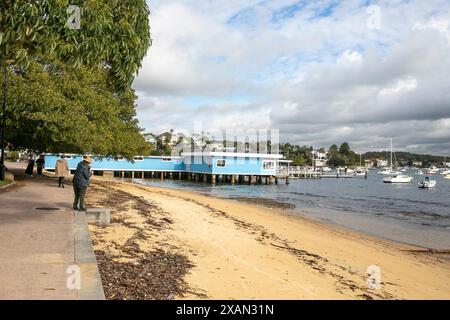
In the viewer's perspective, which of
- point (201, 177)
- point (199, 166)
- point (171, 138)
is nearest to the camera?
point (199, 166)

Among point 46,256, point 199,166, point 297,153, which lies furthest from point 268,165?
point 297,153

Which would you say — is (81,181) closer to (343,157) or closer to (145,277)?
(145,277)

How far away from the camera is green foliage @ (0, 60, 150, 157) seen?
18.6 metres

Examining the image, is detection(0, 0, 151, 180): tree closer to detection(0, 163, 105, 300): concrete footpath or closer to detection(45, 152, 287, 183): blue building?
detection(0, 163, 105, 300): concrete footpath

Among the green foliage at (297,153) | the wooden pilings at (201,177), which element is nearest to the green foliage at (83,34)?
the wooden pilings at (201,177)

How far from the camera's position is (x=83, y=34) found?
6.17 m

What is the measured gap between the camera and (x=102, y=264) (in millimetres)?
6750

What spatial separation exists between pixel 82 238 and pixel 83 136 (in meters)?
12.9

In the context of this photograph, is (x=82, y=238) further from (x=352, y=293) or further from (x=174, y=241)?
(x=352, y=293)

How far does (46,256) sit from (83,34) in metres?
3.50

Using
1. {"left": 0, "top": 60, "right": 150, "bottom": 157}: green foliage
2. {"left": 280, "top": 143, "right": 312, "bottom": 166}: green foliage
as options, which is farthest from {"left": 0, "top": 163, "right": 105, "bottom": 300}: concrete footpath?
{"left": 280, "top": 143, "right": 312, "bottom": 166}: green foliage

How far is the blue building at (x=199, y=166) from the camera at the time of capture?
62125 millimetres

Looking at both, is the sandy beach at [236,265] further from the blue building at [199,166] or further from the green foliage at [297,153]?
the green foliage at [297,153]
